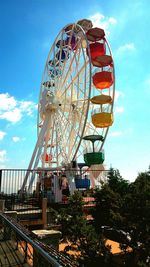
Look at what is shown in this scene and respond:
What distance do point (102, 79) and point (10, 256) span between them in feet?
54.6

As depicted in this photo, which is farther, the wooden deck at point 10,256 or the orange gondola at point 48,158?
the orange gondola at point 48,158

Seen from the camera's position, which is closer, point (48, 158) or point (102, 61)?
point (102, 61)

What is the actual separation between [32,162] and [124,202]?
1454 cm

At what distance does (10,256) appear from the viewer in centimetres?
527

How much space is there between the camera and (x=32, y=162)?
22.1 metres

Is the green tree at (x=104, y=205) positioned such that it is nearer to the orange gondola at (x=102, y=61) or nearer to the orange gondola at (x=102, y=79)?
the orange gondola at (x=102, y=79)

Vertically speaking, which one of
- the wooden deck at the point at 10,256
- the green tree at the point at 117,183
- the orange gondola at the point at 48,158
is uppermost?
the orange gondola at the point at 48,158

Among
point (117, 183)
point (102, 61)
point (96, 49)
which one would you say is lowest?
point (117, 183)

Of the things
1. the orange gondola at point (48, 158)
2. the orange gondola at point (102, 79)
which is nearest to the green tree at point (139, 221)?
the orange gondola at point (102, 79)

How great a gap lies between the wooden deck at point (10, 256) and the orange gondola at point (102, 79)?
1573 cm

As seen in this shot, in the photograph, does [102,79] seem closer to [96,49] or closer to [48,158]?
[96,49]

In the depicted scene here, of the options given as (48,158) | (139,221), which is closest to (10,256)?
(139,221)

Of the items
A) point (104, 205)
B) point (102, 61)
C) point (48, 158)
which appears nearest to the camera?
point (104, 205)

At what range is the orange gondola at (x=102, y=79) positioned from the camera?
20109mm
